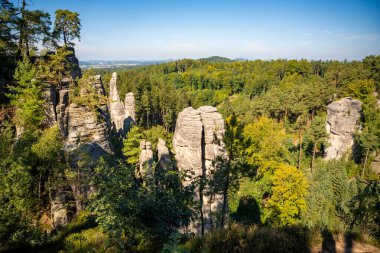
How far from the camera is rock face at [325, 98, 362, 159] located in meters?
40.7

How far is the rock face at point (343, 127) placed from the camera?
133 feet

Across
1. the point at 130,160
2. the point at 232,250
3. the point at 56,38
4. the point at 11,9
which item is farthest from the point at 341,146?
the point at 11,9

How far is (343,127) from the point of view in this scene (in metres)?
40.8

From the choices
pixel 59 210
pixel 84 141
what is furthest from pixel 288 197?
pixel 59 210

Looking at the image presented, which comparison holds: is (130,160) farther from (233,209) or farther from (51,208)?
(233,209)

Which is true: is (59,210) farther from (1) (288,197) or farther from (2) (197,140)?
(1) (288,197)

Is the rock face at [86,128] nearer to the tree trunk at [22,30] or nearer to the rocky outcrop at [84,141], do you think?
the rocky outcrop at [84,141]

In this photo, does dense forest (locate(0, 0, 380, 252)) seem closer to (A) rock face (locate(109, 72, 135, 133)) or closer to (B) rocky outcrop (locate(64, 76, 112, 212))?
(B) rocky outcrop (locate(64, 76, 112, 212))

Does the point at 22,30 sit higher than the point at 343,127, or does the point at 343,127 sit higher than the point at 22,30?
the point at 22,30

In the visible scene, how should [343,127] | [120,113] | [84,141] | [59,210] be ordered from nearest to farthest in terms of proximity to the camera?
[59,210] → [84,141] → [343,127] → [120,113]

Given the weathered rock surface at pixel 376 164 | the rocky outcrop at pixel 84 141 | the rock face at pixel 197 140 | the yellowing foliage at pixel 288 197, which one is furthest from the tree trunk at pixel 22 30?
the weathered rock surface at pixel 376 164

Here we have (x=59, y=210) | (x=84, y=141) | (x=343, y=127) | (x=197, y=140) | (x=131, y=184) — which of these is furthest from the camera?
(x=343, y=127)

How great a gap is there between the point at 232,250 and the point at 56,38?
24056mm

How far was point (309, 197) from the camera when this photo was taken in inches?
1096
